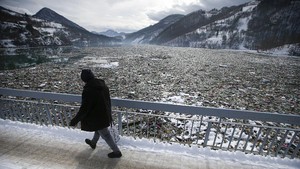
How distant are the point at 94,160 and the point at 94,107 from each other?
1400mm

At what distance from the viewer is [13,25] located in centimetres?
9912

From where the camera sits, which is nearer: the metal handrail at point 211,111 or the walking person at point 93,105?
the walking person at point 93,105

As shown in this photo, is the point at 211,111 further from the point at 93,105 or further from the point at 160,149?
the point at 93,105

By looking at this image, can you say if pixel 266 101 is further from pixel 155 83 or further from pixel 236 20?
pixel 236 20

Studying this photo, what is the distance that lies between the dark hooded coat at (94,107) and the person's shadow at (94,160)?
885 mm

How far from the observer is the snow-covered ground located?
361 cm

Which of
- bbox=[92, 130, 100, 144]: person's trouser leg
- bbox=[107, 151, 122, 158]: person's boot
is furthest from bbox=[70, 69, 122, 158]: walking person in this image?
bbox=[107, 151, 122, 158]: person's boot

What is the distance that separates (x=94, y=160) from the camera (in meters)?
3.59

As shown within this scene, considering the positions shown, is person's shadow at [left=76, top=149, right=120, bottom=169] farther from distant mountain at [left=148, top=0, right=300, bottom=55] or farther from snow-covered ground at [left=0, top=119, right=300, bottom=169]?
distant mountain at [left=148, top=0, right=300, bottom=55]

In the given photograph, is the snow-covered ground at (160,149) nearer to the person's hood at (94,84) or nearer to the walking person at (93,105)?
the walking person at (93,105)

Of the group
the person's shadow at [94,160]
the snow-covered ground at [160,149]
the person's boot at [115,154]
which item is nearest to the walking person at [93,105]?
the person's boot at [115,154]

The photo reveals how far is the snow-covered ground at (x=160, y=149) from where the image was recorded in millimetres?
3606

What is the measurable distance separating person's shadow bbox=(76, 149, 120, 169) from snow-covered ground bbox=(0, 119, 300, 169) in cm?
39

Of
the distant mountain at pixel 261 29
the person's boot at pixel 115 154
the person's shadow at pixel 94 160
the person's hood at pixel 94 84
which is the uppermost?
the distant mountain at pixel 261 29
